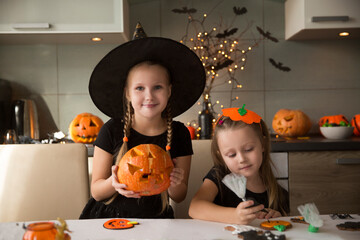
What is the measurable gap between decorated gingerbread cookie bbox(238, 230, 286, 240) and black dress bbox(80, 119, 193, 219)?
1.85 feet

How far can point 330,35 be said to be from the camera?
235 centimetres

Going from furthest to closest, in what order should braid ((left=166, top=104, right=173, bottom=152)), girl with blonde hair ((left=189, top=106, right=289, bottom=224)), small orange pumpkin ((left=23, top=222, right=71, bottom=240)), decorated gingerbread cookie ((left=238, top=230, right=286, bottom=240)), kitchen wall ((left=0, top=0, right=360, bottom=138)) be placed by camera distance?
1. kitchen wall ((left=0, top=0, right=360, bottom=138))
2. braid ((left=166, top=104, right=173, bottom=152))
3. girl with blonde hair ((left=189, top=106, right=289, bottom=224))
4. decorated gingerbread cookie ((left=238, top=230, right=286, bottom=240))
5. small orange pumpkin ((left=23, top=222, right=71, bottom=240))

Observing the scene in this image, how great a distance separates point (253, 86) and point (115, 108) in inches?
54.5

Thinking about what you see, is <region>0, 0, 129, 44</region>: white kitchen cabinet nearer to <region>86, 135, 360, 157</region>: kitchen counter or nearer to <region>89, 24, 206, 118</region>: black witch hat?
<region>89, 24, 206, 118</region>: black witch hat

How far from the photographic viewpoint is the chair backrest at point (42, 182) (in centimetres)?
129

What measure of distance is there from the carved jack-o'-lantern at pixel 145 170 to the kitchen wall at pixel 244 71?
5.15ft

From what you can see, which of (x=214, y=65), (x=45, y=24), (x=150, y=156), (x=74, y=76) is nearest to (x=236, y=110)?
(x=150, y=156)

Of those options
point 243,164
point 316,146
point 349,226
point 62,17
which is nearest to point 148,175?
point 243,164

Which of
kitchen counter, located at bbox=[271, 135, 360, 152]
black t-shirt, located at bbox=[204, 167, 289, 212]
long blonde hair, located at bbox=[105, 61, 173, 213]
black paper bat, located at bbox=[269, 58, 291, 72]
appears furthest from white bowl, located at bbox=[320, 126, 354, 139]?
long blonde hair, located at bbox=[105, 61, 173, 213]

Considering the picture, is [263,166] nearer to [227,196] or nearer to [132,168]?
[227,196]

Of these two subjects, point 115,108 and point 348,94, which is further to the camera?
point 348,94

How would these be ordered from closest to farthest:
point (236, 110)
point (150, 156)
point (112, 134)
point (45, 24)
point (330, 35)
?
point (150, 156)
point (236, 110)
point (112, 134)
point (45, 24)
point (330, 35)

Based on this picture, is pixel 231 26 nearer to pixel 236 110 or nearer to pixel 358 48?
pixel 358 48

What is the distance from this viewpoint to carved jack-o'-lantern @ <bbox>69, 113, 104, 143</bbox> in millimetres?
2117
